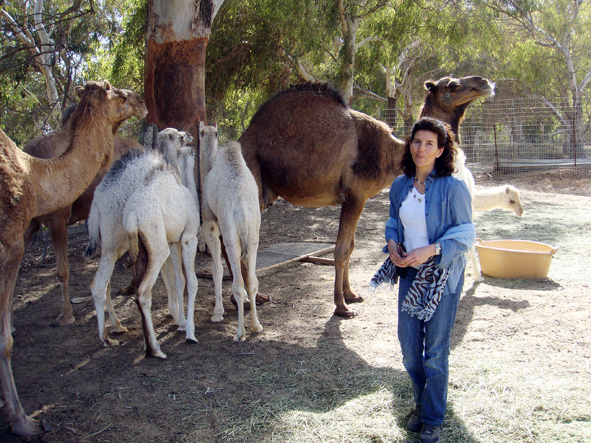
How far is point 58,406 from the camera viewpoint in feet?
11.6

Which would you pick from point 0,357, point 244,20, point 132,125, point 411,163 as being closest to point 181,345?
point 0,357

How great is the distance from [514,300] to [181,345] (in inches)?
151

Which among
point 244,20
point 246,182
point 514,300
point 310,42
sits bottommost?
point 514,300

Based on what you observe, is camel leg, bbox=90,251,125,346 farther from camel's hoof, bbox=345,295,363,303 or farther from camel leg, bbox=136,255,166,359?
camel's hoof, bbox=345,295,363,303

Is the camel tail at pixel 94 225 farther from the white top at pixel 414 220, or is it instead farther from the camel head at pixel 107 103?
the white top at pixel 414 220

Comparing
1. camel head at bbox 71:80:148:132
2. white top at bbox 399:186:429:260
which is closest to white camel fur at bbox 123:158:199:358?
camel head at bbox 71:80:148:132

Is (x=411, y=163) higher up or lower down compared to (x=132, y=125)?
lower down

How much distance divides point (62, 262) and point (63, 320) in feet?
2.13

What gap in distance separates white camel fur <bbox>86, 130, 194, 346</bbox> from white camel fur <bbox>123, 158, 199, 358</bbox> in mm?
169

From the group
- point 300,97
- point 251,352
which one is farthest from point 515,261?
point 251,352

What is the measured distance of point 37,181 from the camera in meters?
3.73

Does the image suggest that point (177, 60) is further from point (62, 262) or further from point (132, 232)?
point (132, 232)

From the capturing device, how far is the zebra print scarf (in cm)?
289

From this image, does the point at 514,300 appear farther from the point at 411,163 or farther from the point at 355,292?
the point at 411,163
